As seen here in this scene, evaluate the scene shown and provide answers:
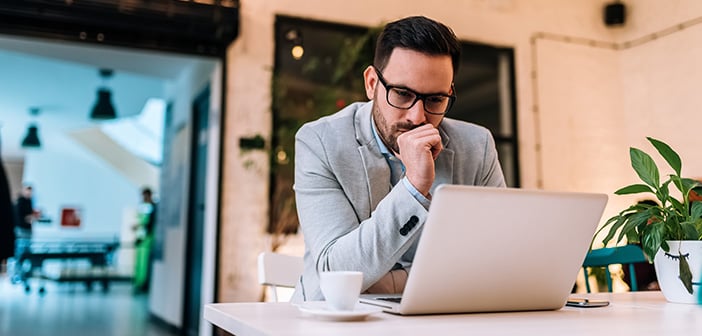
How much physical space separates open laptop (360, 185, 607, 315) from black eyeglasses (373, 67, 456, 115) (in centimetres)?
44

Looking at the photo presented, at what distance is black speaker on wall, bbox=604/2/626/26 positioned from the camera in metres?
4.97

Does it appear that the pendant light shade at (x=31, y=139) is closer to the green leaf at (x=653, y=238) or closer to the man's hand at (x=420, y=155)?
the man's hand at (x=420, y=155)

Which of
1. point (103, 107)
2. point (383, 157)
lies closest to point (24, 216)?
point (103, 107)

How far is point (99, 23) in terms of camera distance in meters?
3.48

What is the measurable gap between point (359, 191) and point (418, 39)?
0.35m

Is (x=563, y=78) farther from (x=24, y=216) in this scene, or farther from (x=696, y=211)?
(x=24, y=216)

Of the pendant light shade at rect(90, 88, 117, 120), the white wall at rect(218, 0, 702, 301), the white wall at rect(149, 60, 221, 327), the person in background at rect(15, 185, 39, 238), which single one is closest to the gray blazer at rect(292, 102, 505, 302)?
the white wall at rect(218, 0, 702, 301)

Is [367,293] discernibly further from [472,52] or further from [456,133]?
[472,52]

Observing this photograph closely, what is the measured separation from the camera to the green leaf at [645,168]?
1.20 metres

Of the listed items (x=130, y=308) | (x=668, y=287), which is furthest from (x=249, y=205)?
(x=130, y=308)

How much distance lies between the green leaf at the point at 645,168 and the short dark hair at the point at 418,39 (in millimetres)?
416

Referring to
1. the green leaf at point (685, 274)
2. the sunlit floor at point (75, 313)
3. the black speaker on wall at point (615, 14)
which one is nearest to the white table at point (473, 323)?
the green leaf at point (685, 274)

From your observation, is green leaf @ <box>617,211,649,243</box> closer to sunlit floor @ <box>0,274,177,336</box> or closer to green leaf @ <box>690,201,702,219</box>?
green leaf @ <box>690,201,702,219</box>

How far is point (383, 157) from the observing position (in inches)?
54.7
